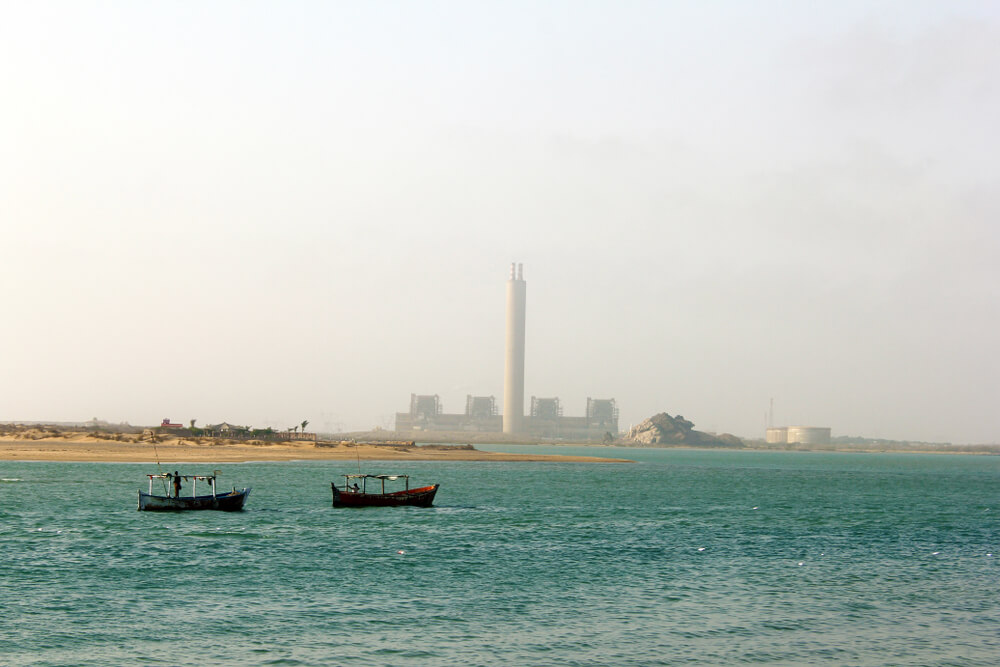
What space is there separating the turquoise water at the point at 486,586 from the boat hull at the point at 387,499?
1.09 meters

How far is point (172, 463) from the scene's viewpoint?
432 ft

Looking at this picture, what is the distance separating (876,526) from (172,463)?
9394cm

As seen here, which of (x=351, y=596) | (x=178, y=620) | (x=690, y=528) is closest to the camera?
(x=178, y=620)

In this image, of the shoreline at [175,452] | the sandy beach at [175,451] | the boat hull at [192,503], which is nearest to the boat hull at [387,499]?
the boat hull at [192,503]

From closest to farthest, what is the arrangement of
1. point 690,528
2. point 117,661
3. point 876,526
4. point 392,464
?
point 117,661
point 690,528
point 876,526
point 392,464

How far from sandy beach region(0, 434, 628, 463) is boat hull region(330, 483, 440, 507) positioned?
6033cm

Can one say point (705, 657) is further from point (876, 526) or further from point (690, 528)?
point (876, 526)

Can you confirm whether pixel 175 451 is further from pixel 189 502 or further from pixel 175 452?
pixel 189 502

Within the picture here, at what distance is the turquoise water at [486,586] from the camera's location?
101 ft

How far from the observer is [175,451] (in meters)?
155

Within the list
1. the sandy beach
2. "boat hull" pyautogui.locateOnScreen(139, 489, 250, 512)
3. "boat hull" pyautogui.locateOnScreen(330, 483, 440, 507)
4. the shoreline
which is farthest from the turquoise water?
the sandy beach

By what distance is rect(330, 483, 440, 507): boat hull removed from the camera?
75125mm

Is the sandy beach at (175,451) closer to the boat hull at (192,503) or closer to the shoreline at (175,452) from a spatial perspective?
the shoreline at (175,452)

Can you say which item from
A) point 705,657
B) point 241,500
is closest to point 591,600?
point 705,657
